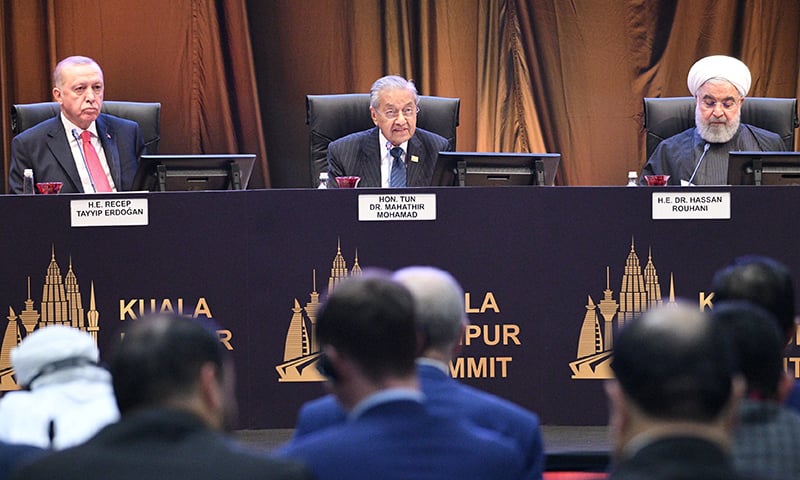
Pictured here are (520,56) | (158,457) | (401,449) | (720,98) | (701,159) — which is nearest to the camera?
(158,457)

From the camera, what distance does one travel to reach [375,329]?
1984 mm

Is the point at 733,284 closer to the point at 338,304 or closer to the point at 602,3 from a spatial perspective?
the point at 338,304

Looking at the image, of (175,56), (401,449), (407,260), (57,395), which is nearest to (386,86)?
(407,260)

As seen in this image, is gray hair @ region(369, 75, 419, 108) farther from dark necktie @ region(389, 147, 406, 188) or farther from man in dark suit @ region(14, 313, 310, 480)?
man in dark suit @ region(14, 313, 310, 480)

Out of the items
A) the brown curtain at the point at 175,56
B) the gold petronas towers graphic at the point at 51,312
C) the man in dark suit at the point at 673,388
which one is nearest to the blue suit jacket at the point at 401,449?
the man in dark suit at the point at 673,388

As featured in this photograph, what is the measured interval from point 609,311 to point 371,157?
2.01 m

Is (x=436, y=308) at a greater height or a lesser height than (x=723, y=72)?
lesser

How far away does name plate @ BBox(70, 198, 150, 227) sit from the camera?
4.73 meters

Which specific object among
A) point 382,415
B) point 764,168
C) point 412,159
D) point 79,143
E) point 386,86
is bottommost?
point 382,415

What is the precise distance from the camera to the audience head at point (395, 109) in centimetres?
627

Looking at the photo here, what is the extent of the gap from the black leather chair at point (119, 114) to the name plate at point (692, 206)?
2852 millimetres

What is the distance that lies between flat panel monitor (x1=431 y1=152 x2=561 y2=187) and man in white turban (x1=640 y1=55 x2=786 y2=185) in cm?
121

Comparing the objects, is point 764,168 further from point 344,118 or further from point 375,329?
point 375,329

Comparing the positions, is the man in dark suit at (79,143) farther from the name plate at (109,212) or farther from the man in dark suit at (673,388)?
the man in dark suit at (673,388)
